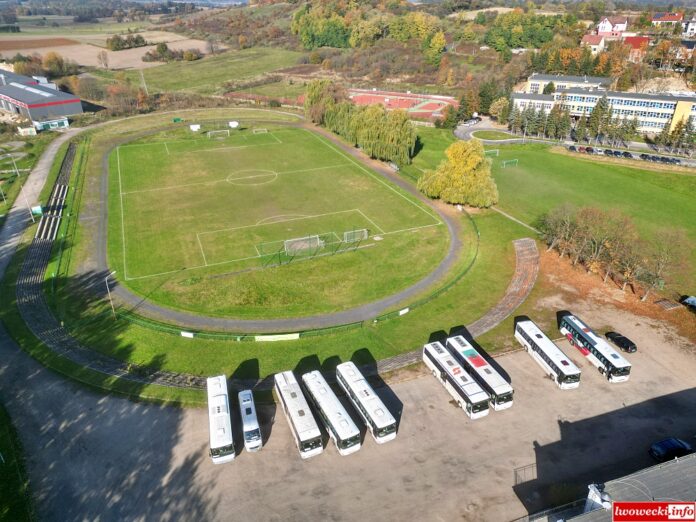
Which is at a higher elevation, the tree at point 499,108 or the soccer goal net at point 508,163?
the tree at point 499,108

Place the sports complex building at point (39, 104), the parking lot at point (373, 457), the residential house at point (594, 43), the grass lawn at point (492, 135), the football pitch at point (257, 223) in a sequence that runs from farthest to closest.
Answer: the residential house at point (594, 43) → the sports complex building at point (39, 104) → the grass lawn at point (492, 135) → the football pitch at point (257, 223) → the parking lot at point (373, 457)

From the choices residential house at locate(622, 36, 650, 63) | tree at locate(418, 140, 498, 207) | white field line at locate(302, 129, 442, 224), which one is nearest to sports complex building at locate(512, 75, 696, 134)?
residential house at locate(622, 36, 650, 63)

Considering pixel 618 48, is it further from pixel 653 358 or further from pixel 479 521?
pixel 479 521

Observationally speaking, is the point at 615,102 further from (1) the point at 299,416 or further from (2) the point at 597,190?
(1) the point at 299,416

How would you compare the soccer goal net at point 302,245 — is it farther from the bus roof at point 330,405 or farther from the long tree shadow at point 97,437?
the bus roof at point 330,405

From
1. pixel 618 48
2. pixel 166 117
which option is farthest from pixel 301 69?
pixel 618 48

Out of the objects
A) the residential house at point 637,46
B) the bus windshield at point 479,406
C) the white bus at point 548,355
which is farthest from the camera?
the residential house at point 637,46

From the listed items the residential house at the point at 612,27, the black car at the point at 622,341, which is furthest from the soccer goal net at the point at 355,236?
the residential house at the point at 612,27

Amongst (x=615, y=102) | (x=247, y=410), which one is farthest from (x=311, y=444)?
(x=615, y=102)
